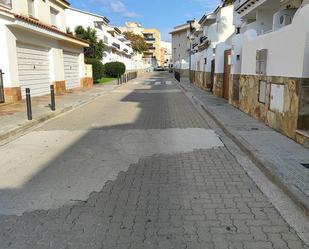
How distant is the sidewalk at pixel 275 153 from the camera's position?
15.3 ft

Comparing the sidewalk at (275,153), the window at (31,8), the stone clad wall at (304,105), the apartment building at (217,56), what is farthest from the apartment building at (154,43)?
the stone clad wall at (304,105)

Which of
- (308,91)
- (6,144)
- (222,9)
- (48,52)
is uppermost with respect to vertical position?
(222,9)

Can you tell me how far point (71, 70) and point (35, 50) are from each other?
663 centimetres

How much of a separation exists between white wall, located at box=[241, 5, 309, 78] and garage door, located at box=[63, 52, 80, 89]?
16.2 meters

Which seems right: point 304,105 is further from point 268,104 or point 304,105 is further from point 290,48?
point 268,104

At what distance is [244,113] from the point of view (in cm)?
1179

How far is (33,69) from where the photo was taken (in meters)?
18.0

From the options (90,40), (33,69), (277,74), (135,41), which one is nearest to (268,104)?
(277,74)

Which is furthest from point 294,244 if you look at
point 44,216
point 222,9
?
point 222,9

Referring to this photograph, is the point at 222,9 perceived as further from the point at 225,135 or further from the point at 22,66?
the point at 225,135

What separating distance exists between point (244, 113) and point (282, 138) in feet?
13.9

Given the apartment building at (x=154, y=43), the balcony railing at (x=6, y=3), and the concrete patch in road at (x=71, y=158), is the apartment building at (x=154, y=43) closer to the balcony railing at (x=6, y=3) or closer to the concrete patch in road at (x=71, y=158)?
the balcony railing at (x=6, y=3)

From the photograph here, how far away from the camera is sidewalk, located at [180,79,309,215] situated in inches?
184

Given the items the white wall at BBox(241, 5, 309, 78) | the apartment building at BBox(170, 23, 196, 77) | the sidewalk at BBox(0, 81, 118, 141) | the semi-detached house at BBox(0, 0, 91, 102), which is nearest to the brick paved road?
the white wall at BBox(241, 5, 309, 78)
